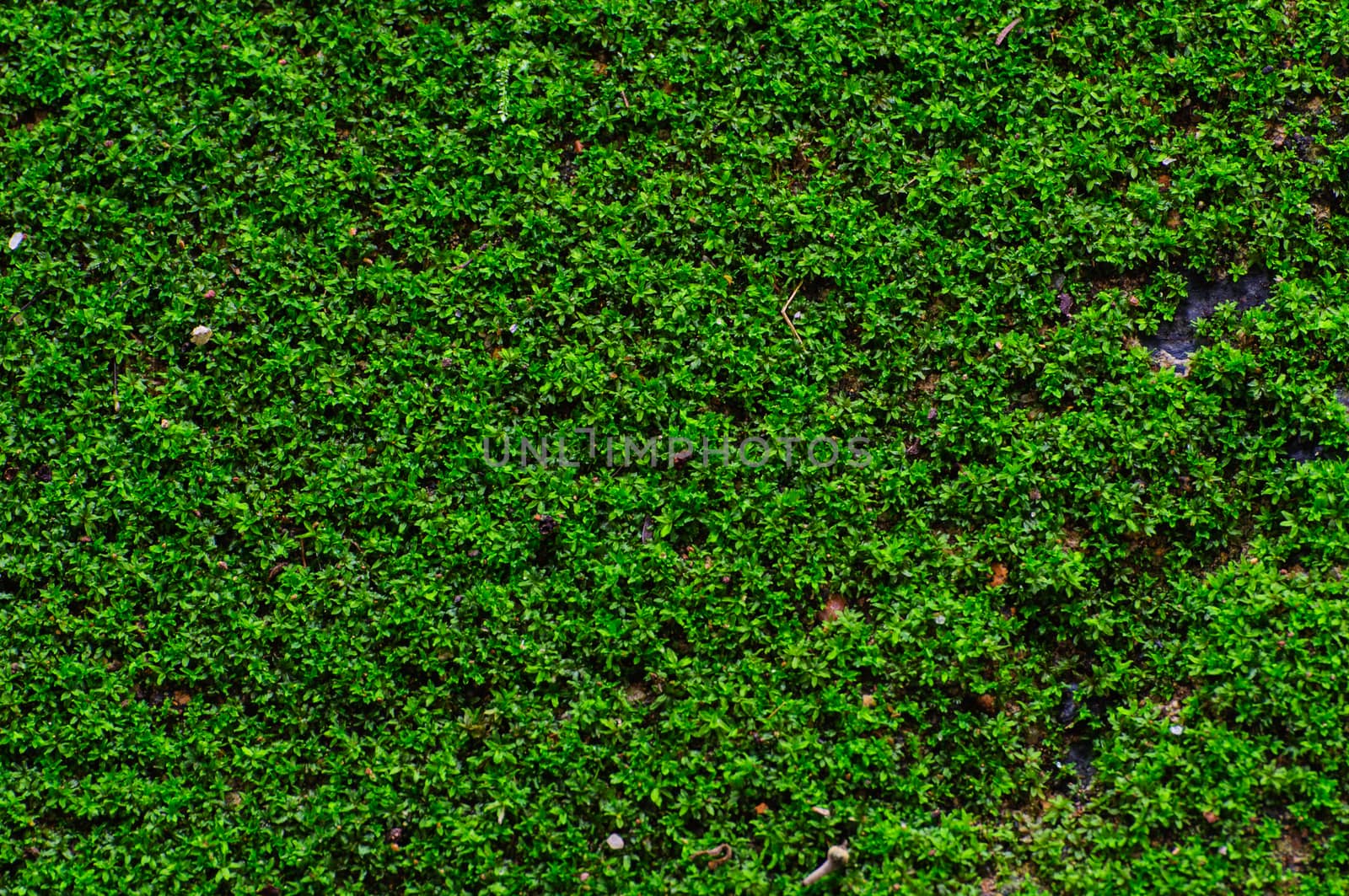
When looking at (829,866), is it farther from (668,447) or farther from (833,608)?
(668,447)

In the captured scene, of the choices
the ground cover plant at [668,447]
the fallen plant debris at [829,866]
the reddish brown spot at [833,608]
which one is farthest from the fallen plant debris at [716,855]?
the reddish brown spot at [833,608]

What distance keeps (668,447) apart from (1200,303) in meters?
2.09

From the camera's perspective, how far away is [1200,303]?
377cm

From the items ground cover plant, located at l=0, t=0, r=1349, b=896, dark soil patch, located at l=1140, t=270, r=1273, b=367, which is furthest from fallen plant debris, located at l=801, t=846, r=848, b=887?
dark soil patch, located at l=1140, t=270, r=1273, b=367

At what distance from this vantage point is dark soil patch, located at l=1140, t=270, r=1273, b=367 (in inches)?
147

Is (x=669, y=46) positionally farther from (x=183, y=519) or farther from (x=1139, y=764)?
(x=1139, y=764)

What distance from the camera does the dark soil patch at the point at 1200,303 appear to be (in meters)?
3.72

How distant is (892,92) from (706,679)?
7.90ft

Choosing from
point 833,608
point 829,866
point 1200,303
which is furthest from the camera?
point 1200,303

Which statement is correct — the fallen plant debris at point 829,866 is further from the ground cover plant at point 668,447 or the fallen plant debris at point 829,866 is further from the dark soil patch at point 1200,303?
the dark soil patch at point 1200,303

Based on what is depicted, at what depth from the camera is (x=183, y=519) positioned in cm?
368

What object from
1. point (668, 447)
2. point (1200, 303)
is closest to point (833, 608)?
point (668, 447)

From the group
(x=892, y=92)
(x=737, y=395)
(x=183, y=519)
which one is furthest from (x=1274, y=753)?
(x=183, y=519)

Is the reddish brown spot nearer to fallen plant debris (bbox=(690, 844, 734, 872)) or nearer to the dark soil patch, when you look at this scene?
fallen plant debris (bbox=(690, 844, 734, 872))
